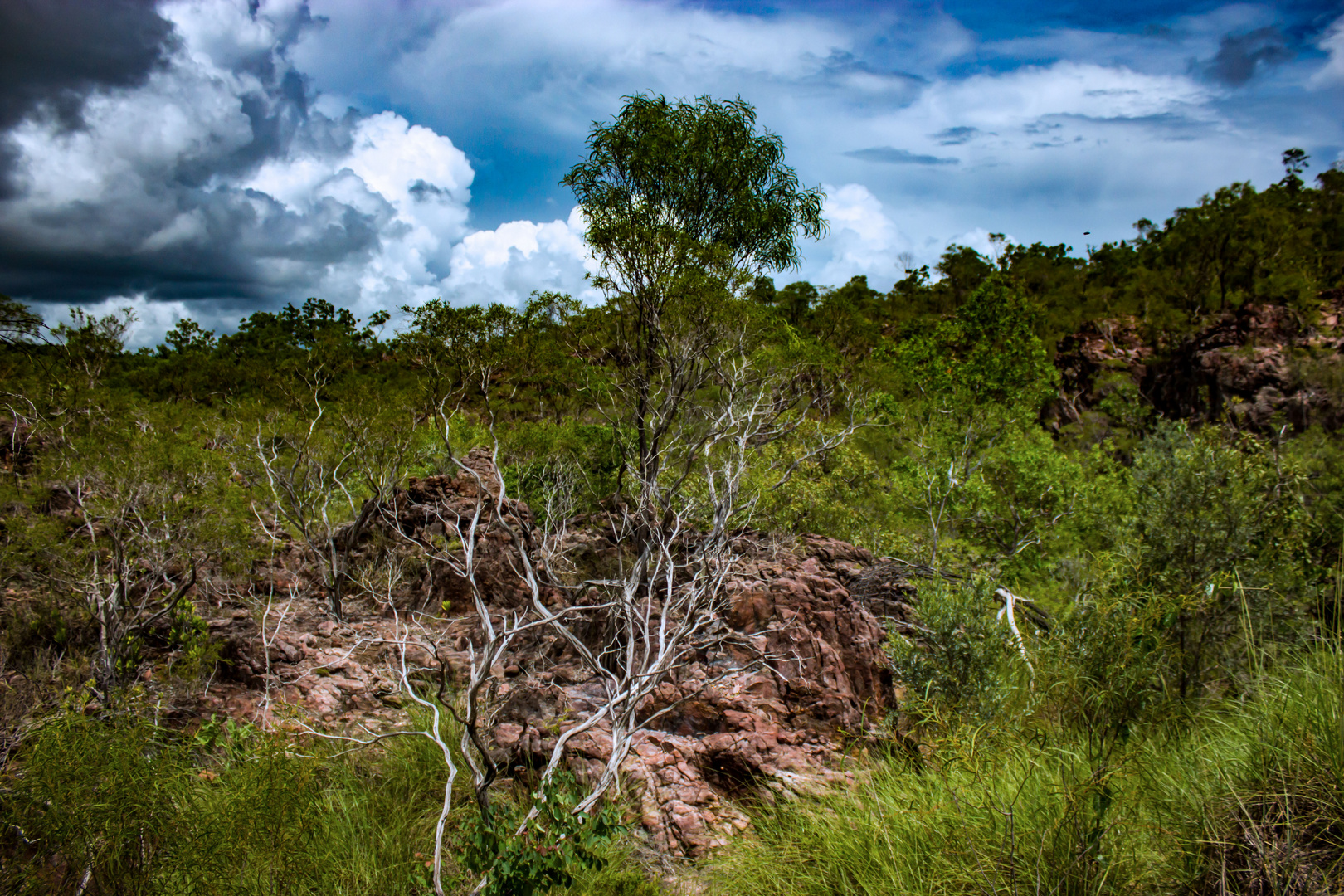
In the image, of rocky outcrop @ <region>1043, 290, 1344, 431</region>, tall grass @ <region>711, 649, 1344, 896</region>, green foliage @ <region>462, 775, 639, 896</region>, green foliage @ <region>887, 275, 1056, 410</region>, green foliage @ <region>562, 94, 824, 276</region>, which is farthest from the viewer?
green foliage @ <region>887, 275, 1056, 410</region>

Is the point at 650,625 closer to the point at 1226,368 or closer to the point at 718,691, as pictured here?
the point at 718,691

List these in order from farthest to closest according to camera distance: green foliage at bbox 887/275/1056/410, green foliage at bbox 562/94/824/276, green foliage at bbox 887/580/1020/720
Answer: green foliage at bbox 887/275/1056/410 < green foliage at bbox 562/94/824/276 < green foliage at bbox 887/580/1020/720

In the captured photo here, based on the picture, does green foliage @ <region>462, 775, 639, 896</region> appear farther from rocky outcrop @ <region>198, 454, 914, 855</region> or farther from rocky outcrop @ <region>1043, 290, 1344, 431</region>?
rocky outcrop @ <region>1043, 290, 1344, 431</region>

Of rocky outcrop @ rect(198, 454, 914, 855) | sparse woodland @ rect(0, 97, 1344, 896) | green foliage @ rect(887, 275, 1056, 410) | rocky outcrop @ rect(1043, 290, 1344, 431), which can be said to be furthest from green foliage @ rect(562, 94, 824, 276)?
rocky outcrop @ rect(1043, 290, 1344, 431)

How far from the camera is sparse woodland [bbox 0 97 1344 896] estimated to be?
3309 mm

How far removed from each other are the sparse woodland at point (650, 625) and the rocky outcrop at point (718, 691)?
0.04 m

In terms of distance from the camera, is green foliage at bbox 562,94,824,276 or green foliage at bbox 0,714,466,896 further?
green foliage at bbox 562,94,824,276

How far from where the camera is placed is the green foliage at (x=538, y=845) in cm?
316

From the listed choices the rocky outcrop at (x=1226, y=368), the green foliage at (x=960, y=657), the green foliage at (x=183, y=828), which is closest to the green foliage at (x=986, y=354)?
the rocky outcrop at (x=1226, y=368)

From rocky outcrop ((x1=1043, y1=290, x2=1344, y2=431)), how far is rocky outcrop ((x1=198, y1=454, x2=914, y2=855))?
21.4 metres

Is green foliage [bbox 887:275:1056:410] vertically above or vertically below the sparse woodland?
above

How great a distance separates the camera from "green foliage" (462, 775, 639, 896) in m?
3.16

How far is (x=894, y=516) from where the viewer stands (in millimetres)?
16281

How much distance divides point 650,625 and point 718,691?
177 cm
